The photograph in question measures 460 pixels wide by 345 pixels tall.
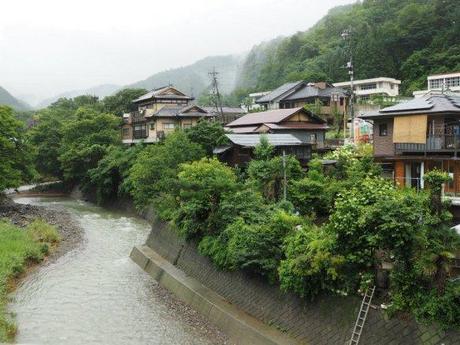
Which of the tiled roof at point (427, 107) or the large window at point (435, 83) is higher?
the large window at point (435, 83)

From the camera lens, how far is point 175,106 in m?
53.9

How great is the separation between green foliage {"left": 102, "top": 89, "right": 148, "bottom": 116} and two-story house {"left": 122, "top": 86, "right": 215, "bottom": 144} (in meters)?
5.86

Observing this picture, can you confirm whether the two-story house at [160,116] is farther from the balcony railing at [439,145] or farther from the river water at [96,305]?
the balcony railing at [439,145]

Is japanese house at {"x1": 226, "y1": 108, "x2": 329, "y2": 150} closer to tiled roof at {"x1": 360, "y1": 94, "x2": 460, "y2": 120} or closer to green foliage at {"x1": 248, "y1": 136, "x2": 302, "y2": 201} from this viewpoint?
green foliage at {"x1": 248, "y1": 136, "x2": 302, "y2": 201}

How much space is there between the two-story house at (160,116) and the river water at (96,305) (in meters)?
23.7

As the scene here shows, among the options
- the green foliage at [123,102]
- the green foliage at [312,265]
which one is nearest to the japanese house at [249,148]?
the green foliage at [312,265]

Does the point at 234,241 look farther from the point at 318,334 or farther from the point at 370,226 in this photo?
the point at 370,226

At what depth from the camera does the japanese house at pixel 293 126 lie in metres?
36.3

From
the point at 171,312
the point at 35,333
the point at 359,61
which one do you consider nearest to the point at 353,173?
the point at 171,312

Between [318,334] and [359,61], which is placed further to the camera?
[359,61]

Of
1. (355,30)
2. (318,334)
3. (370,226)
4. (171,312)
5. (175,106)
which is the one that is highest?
(355,30)

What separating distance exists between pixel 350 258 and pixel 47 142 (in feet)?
171

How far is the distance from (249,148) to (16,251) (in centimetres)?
1543

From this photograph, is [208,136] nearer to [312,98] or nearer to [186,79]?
[312,98]
